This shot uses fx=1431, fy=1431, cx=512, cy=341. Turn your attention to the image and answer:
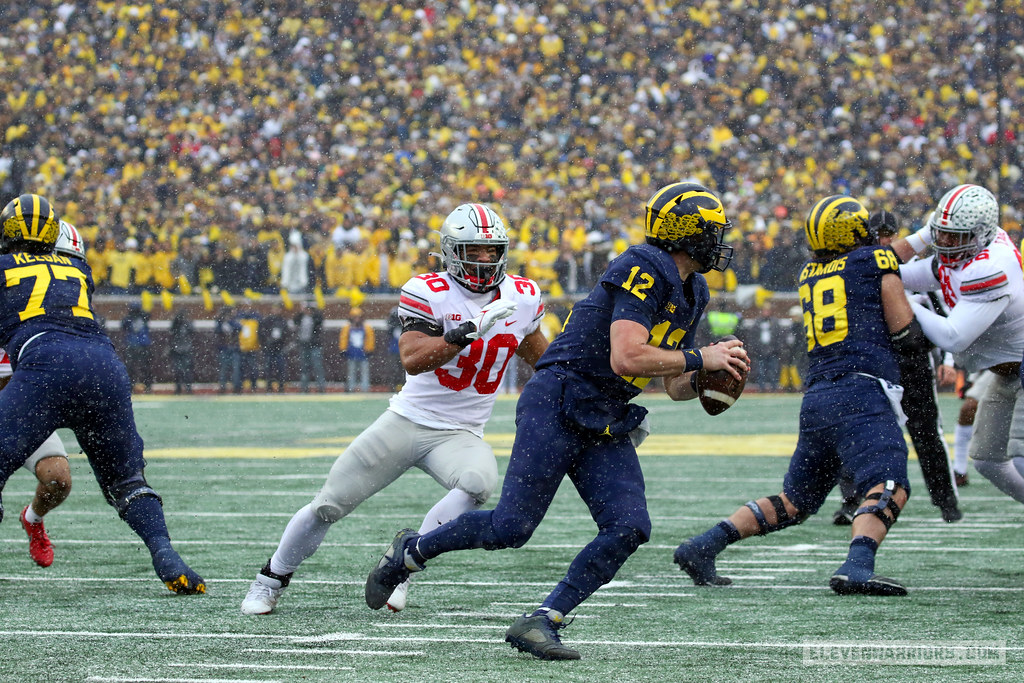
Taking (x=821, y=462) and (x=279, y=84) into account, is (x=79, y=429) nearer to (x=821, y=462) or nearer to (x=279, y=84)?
(x=821, y=462)

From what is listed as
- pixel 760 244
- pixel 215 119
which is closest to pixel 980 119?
pixel 760 244

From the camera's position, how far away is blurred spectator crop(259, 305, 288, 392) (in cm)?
2258

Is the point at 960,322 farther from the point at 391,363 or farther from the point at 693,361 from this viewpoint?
the point at 391,363

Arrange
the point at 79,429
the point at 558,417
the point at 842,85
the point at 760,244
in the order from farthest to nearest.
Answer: the point at 842,85 → the point at 760,244 → the point at 79,429 → the point at 558,417

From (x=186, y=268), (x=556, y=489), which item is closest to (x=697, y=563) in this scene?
(x=556, y=489)

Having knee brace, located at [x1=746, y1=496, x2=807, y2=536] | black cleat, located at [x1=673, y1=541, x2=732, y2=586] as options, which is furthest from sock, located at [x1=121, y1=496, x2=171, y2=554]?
knee brace, located at [x1=746, y1=496, x2=807, y2=536]

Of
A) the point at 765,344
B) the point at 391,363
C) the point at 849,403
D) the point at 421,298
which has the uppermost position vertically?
the point at 421,298

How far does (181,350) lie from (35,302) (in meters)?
17.1

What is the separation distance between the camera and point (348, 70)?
25594 mm

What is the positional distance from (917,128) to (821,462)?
1923 cm

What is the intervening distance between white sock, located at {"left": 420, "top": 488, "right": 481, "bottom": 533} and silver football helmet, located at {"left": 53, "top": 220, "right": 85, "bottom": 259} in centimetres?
189

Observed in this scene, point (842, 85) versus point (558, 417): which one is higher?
point (842, 85)

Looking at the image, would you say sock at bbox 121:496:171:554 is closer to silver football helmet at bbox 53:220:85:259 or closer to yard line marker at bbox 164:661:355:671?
silver football helmet at bbox 53:220:85:259

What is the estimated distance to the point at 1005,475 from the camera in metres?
6.10
